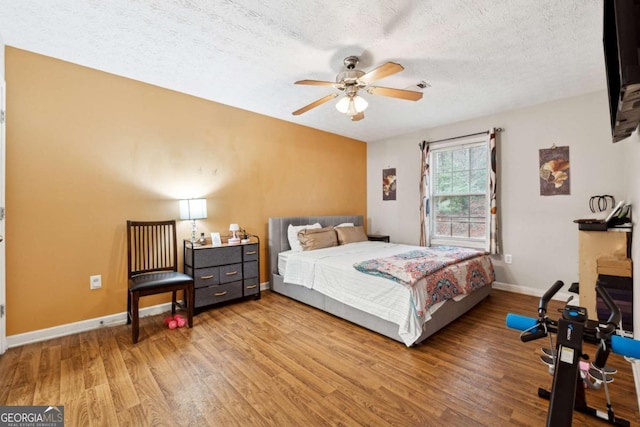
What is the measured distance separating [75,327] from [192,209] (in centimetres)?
154

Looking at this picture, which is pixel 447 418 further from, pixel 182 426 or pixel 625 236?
pixel 625 236

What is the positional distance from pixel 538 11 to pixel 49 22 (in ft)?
11.8

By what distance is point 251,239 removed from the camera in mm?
3816

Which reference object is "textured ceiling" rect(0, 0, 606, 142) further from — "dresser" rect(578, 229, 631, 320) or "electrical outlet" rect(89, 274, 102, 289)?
"electrical outlet" rect(89, 274, 102, 289)

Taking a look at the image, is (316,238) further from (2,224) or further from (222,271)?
(2,224)

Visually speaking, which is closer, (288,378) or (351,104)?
(288,378)

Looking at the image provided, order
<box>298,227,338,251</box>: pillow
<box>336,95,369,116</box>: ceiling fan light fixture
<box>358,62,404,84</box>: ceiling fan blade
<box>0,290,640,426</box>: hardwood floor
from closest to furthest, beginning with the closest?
<box>0,290,640,426</box>: hardwood floor → <box>358,62,404,84</box>: ceiling fan blade → <box>336,95,369,116</box>: ceiling fan light fixture → <box>298,227,338,251</box>: pillow

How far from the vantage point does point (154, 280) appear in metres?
2.69

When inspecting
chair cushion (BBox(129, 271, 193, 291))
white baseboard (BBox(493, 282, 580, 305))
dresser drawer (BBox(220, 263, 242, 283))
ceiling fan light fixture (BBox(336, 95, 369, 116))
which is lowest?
white baseboard (BBox(493, 282, 580, 305))

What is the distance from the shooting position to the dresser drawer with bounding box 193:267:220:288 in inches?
124

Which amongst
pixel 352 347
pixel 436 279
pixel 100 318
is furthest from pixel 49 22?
pixel 436 279

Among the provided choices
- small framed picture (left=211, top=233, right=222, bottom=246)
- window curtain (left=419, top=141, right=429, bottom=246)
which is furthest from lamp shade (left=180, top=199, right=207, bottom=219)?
window curtain (left=419, top=141, right=429, bottom=246)

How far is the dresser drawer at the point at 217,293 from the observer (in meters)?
3.18

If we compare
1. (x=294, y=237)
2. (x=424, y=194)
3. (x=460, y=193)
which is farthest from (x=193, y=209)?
(x=460, y=193)
